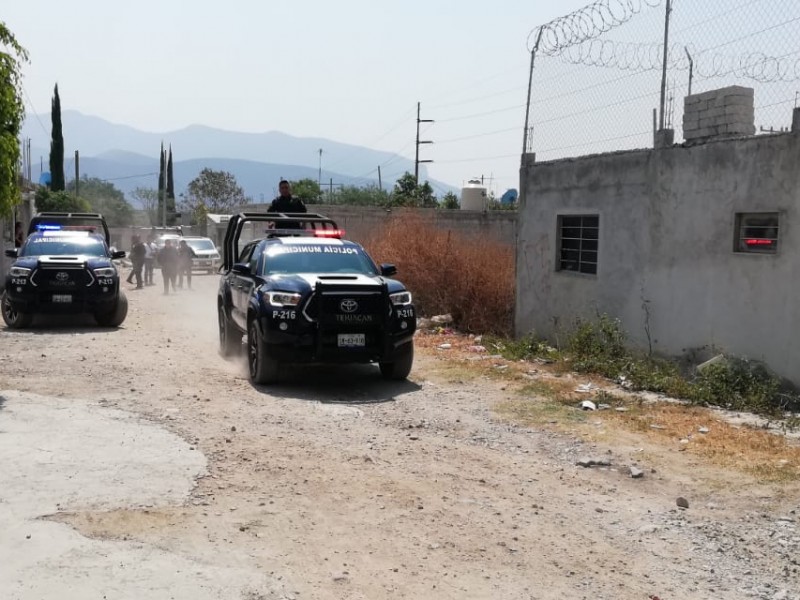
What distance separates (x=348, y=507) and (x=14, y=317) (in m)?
10.8

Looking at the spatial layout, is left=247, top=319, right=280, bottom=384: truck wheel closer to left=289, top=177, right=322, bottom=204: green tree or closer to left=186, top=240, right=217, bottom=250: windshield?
left=186, top=240, right=217, bottom=250: windshield

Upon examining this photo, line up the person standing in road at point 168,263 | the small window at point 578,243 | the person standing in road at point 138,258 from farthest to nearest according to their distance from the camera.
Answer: the person standing in road at point 138,258 → the person standing in road at point 168,263 → the small window at point 578,243

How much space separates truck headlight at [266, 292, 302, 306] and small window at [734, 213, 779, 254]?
16.6 feet

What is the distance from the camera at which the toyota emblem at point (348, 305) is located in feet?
29.9

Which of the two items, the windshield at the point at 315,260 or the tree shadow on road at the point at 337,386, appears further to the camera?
the windshield at the point at 315,260

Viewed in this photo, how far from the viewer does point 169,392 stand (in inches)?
Result: 346

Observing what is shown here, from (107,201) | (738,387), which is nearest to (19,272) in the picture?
(738,387)

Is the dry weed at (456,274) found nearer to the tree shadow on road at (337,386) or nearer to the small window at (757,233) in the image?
the tree shadow on road at (337,386)

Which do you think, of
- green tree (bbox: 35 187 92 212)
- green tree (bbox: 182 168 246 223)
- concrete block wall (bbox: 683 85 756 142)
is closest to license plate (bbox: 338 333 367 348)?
concrete block wall (bbox: 683 85 756 142)

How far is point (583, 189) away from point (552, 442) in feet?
19.4

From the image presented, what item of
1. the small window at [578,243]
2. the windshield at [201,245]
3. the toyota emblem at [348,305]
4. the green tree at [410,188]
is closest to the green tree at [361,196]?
the green tree at [410,188]

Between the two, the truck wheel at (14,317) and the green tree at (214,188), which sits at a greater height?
the green tree at (214,188)

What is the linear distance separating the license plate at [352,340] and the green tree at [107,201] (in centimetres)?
8847

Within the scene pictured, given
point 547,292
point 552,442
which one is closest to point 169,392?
point 552,442
